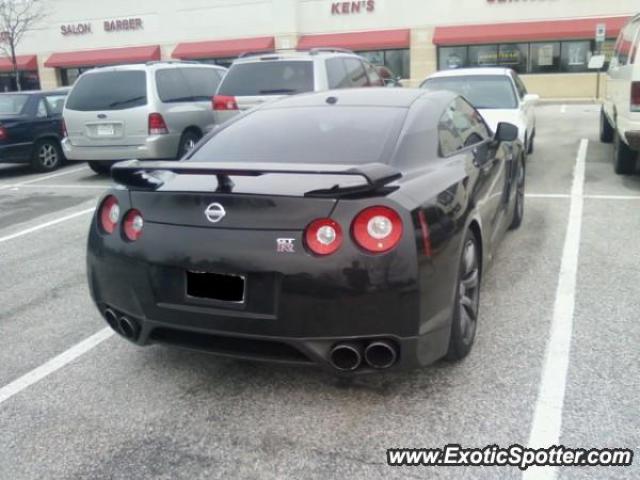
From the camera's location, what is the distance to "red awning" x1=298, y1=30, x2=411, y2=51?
28312mm

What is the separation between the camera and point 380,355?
309cm

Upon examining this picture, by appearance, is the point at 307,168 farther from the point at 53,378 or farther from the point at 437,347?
the point at 53,378

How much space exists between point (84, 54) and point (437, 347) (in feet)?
113

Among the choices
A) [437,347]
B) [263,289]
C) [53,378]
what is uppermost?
[263,289]

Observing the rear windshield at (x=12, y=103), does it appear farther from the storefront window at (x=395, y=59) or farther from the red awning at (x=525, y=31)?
the red awning at (x=525, y=31)

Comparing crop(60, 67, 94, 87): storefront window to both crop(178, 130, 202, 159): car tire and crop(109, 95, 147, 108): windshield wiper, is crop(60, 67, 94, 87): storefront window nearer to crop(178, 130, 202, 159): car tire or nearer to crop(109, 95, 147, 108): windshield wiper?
crop(178, 130, 202, 159): car tire

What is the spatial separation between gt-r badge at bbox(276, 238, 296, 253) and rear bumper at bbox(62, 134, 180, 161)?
787 cm

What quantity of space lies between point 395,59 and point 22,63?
19994mm

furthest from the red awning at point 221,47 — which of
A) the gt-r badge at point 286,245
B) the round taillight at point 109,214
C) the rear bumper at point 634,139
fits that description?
the gt-r badge at point 286,245

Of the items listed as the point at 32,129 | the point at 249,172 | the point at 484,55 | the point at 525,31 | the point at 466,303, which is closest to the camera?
the point at 249,172

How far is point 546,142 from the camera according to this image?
1290 cm

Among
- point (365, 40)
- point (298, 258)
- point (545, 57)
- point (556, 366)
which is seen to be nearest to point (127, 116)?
point (298, 258)

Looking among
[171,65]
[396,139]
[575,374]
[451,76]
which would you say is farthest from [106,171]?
[575,374]

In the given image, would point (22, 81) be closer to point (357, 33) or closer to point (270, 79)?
point (357, 33)
